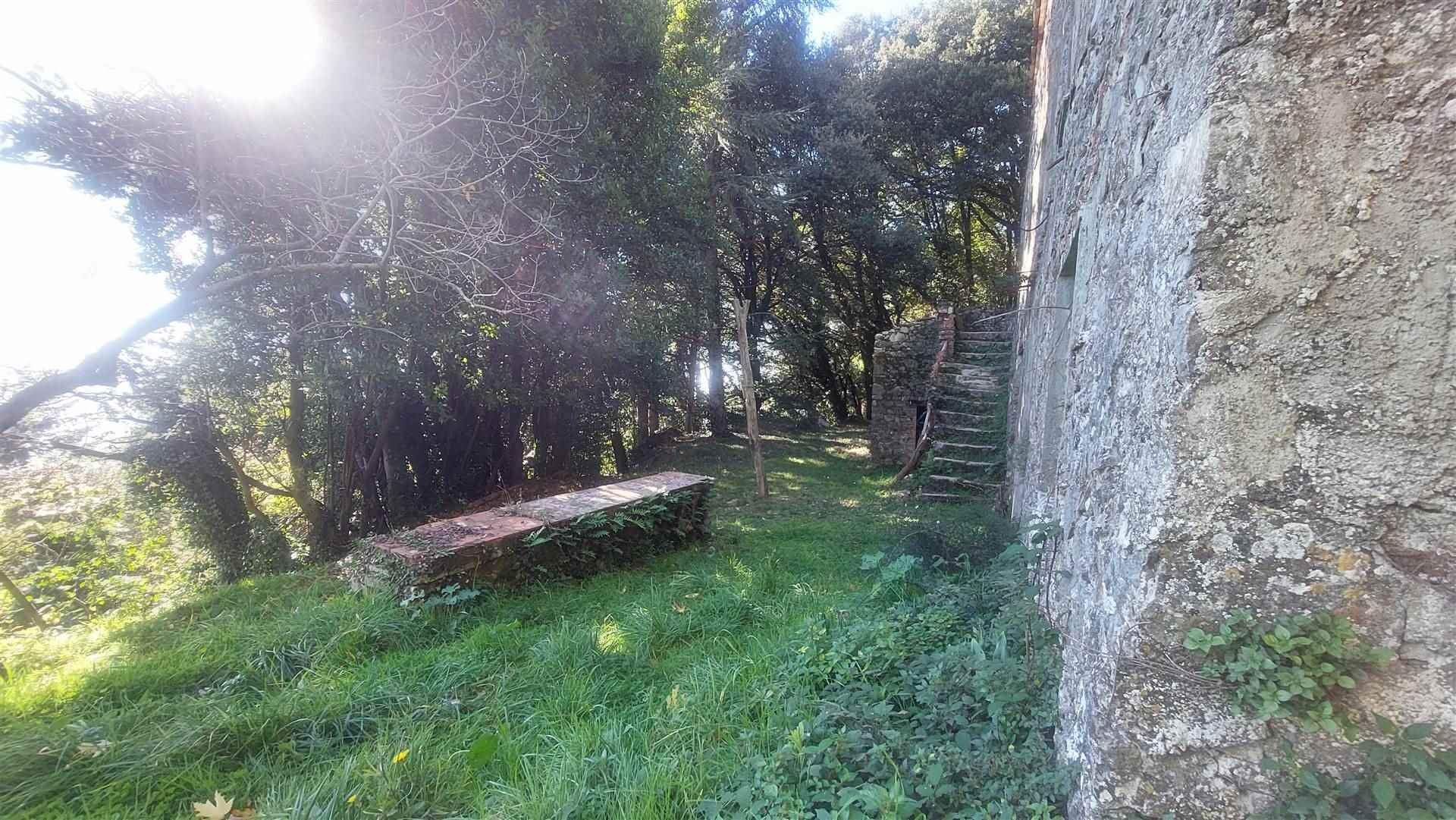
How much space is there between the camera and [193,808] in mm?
2145

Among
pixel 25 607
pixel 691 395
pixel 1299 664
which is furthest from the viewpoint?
pixel 691 395

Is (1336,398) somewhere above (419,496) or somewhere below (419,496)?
above

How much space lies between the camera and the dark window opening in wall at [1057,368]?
10.5 ft

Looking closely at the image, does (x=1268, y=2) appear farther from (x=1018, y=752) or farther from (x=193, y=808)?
(x=193, y=808)

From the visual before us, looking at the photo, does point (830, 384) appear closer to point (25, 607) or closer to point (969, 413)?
point (969, 413)

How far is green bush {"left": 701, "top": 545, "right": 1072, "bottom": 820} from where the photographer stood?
1725 mm

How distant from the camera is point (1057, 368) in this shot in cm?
342

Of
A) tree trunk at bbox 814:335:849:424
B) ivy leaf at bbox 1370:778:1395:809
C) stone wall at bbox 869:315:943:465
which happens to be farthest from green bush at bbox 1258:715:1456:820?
tree trunk at bbox 814:335:849:424

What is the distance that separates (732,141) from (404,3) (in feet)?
26.7

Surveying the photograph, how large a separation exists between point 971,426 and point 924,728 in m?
6.95

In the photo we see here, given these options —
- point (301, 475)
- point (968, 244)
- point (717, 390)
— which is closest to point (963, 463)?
point (717, 390)

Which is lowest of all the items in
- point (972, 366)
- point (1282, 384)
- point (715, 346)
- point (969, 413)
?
point (969, 413)

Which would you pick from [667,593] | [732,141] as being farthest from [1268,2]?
[732,141]

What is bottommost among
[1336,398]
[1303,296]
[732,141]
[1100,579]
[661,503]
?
[661,503]
